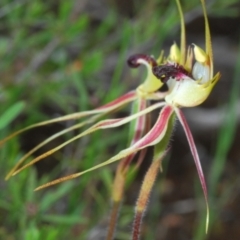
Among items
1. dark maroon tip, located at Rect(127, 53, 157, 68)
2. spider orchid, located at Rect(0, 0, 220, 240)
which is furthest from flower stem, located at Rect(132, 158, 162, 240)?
dark maroon tip, located at Rect(127, 53, 157, 68)

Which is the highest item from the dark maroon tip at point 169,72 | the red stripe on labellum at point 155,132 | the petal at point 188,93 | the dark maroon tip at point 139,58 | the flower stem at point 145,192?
the dark maroon tip at point 139,58

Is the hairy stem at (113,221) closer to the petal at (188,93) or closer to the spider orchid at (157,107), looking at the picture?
the spider orchid at (157,107)

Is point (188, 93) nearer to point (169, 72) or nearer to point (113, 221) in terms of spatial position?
point (169, 72)

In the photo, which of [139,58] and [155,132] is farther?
[139,58]

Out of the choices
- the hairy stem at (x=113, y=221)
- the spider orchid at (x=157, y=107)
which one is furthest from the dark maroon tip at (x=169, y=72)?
the hairy stem at (x=113, y=221)

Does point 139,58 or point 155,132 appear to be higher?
point 139,58

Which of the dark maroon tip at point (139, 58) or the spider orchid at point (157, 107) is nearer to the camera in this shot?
the spider orchid at point (157, 107)

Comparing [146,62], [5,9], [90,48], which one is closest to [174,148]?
[90,48]

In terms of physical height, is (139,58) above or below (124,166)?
above

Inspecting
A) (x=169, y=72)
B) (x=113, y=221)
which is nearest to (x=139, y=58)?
(x=169, y=72)

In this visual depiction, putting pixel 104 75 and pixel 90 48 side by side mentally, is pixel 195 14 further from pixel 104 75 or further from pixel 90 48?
pixel 104 75

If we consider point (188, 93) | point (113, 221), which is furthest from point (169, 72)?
point (113, 221)

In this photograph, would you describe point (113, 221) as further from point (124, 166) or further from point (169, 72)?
point (169, 72)

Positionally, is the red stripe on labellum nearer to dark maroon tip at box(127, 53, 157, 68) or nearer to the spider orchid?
the spider orchid
